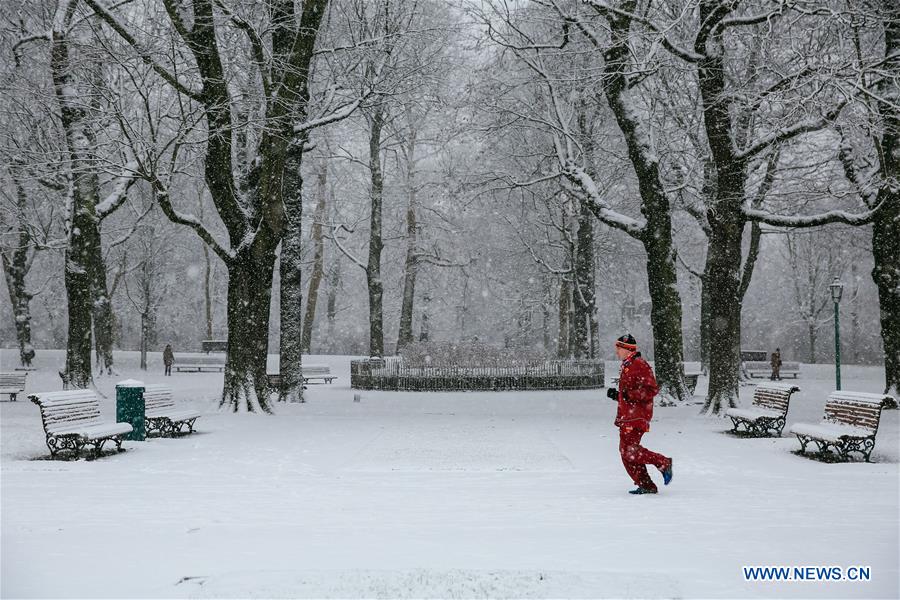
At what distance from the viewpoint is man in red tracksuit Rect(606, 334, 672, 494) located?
334 inches

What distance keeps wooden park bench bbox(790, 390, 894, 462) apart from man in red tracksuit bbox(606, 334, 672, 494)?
12.5ft

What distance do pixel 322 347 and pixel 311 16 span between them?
31.5 m

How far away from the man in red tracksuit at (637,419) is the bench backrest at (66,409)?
25.3 feet

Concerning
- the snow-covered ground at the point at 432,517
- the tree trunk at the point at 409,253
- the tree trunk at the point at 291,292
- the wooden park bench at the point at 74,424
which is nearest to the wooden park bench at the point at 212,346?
the tree trunk at the point at 409,253

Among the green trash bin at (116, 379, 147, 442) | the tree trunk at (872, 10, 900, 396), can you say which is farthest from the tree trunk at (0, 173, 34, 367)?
the tree trunk at (872, 10, 900, 396)

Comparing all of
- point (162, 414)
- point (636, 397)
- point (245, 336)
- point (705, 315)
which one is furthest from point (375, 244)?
point (636, 397)

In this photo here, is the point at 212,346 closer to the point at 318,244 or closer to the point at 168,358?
the point at 168,358

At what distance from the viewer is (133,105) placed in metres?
25.4

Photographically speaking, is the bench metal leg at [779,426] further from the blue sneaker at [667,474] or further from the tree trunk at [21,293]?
the tree trunk at [21,293]

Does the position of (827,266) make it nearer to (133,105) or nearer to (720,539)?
(133,105)

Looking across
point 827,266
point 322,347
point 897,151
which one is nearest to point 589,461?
point 897,151

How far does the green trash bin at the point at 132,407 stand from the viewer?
1297 cm

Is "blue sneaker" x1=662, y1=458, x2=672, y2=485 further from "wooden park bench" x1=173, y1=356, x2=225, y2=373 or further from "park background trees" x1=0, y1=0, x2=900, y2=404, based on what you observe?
"wooden park bench" x1=173, y1=356, x2=225, y2=373

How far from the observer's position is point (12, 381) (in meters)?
22.7
